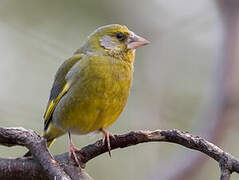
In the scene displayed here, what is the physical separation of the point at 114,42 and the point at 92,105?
74 cm

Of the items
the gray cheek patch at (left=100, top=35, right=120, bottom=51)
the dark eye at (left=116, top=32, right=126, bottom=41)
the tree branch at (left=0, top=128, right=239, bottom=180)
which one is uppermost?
the dark eye at (left=116, top=32, right=126, bottom=41)

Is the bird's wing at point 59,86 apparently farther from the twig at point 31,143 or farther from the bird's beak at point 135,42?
the twig at point 31,143

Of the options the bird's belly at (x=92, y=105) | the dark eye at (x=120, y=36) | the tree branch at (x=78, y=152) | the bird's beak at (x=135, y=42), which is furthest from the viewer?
the dark eye at (x=120, y=36)

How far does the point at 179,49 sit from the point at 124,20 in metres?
1.06

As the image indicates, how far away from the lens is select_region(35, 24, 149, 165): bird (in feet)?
10.6

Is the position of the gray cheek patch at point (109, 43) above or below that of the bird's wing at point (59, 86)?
above

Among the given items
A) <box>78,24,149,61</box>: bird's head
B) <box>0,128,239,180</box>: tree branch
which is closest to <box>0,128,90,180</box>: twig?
<box>0,128,239,180</box>: tree branch

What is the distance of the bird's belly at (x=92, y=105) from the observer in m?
3.22

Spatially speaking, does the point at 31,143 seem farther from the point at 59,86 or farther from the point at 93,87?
the point at 59,86

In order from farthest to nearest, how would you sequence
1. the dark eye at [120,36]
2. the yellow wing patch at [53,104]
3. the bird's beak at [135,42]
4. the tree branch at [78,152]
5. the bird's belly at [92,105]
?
the dark eye at [120,36], the bird's beak at [135,42], the yellow wing patch at [53,104], the bird's belly at [92,105], the tree branch at [78,152]

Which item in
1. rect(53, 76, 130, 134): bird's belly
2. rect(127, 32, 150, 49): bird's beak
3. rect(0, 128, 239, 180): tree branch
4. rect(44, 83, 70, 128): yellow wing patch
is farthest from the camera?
rect(127, 32, 150, 49): bird's beak

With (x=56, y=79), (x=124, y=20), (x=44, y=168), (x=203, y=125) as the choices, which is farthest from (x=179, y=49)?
(x=44, y=168)

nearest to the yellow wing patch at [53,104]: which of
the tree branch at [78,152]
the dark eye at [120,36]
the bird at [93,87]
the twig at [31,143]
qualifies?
the bird at [93,87]

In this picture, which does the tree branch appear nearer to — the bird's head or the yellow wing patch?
the yellow wing patch
